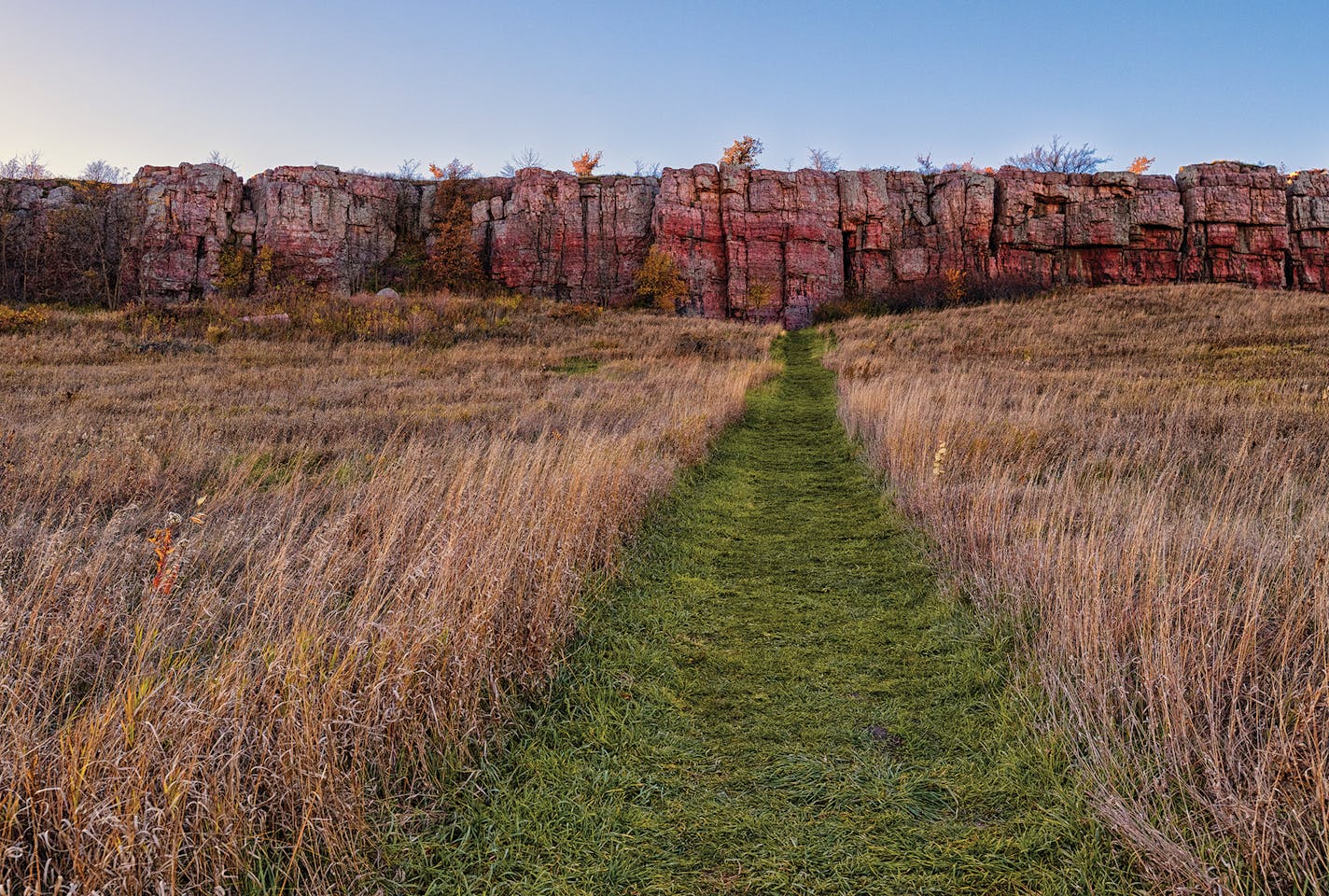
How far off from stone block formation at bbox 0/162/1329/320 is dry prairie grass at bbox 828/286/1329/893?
34955mm

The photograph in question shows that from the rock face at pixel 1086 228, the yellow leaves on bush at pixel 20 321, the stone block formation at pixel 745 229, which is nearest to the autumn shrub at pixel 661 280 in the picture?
the stone block formation at pixel 745 229

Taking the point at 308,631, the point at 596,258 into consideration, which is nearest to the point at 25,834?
the point at 308,631

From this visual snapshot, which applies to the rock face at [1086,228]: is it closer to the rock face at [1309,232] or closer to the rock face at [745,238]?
the rock face at [1309,232]

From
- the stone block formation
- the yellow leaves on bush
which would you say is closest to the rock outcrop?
the stone block formation

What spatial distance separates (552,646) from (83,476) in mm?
5384

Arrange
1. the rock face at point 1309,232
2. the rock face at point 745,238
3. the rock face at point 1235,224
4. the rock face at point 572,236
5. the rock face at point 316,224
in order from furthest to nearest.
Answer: the rock face at point 572,236 < the rock face at point 1309,232 < the rock face at point 1235,224 < the rock face at point 745,238 < the rock face at point 316,224

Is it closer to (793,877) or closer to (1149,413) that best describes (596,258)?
(1149,413)

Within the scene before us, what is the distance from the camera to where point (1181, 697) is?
2.72 m

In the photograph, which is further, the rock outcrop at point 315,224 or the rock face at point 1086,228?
the rock face at point 1086,228

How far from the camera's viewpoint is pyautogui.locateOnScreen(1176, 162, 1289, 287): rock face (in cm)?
4531

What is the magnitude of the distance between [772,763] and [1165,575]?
2.31 m

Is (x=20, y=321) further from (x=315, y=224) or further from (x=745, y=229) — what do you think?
(x=745, y=229)

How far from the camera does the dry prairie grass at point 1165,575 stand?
2.37 m

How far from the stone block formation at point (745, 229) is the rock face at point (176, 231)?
5.4 inches
